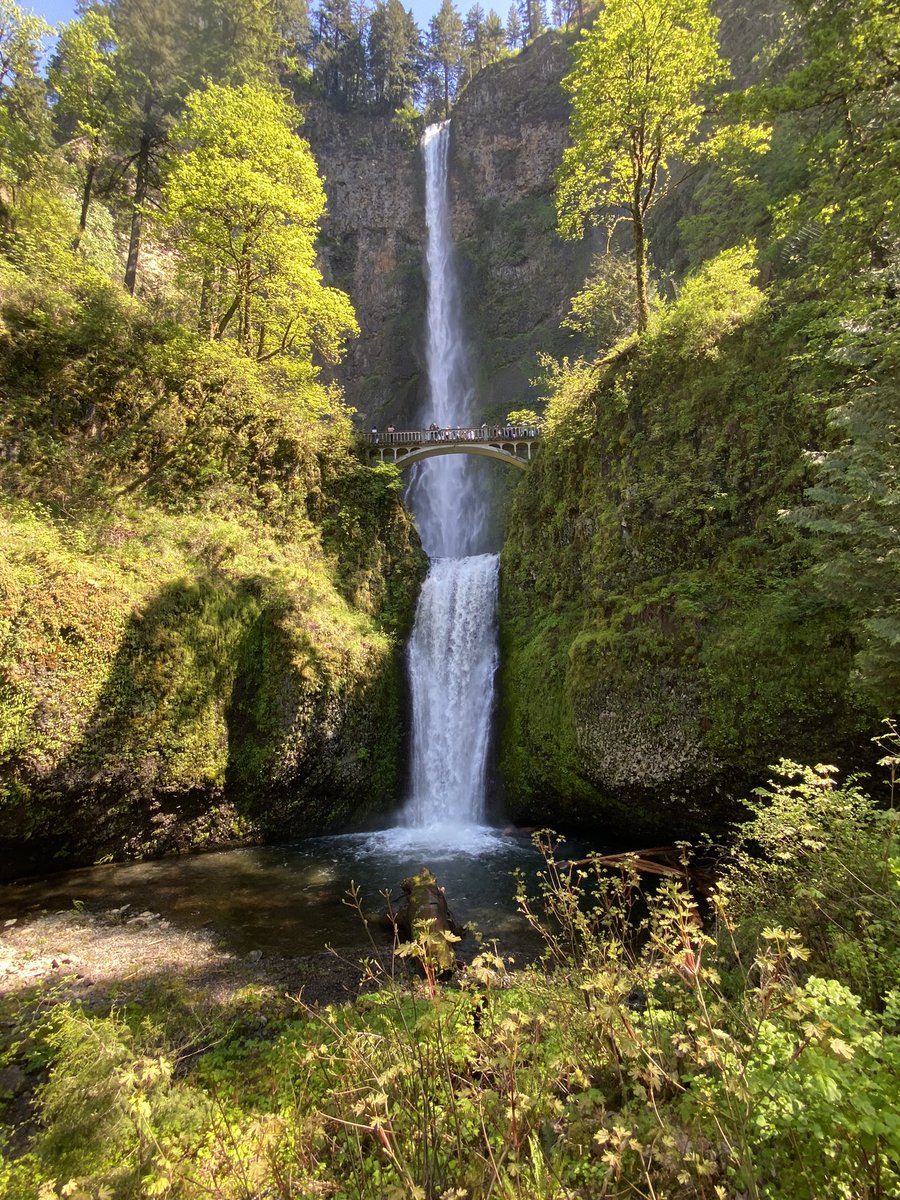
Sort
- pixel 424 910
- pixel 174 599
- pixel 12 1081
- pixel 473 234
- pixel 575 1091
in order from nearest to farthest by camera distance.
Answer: pixel 575 1091, pixel 12 1081, pixel 424 910, pixel 174 599, pixel 473 234

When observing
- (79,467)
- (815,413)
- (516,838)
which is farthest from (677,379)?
(79,467)

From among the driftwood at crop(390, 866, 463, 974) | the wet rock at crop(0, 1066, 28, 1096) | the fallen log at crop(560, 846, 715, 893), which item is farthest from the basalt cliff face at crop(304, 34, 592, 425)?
the wet rock at crop(0, 1066, 28, 1096)

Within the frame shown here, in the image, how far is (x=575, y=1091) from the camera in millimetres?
2916

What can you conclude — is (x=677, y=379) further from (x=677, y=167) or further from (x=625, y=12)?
(x=677, y=167)

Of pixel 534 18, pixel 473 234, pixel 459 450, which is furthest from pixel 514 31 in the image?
pixel 459 450

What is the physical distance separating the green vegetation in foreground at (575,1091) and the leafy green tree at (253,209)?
17098mm

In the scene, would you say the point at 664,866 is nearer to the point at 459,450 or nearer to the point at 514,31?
the point at 459,450

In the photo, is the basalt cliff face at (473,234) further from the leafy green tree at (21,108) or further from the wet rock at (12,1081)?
the wet rock at (12,1081)

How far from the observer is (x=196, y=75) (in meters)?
23.7

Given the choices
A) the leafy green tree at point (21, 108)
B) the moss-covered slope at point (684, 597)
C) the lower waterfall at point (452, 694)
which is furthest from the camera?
the leafy green tree at point (21, 108)

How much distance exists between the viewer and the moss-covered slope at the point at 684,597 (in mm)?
8484

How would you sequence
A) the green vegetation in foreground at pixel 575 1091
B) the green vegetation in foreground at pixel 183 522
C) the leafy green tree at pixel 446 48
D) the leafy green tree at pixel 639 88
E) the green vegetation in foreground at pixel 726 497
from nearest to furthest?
the green vegetation in foreground at pixel 575 1091, the green vegetation in foreground at pixel 726 497, the green vegetation in foreground at pixel 183 522, the leafy green tree at pixel 639 88, the leafy green tree at pixel 446 48

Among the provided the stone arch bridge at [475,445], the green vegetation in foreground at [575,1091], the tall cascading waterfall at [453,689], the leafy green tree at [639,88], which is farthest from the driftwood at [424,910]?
the stone arch bridge at [475,445]

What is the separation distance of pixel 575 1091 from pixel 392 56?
2473 inches
